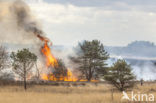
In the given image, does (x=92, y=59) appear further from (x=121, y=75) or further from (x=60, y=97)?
(x=60, y=97)

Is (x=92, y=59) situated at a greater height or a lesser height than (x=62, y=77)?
greater

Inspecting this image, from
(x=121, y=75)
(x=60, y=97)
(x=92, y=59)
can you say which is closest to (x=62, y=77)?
(x=92, y=59)

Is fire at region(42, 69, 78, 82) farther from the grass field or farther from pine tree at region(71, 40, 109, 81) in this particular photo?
the grass field

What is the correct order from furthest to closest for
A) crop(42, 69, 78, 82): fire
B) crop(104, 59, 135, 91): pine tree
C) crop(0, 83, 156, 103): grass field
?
crop(42, 69, 78, 82): fire → crop(104, 59, 135, 91): pine tree → crop(0, 83, 156, 103): grass field

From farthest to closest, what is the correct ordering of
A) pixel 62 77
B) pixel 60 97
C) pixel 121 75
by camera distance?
pixel 62 77 < pixel 121 75 < pixel 60 97

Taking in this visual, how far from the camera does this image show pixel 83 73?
7500cm

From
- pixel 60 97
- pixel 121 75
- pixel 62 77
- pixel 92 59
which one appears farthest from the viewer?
pixel 92 59

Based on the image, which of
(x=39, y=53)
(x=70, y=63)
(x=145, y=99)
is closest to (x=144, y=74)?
(x=70, y=63)

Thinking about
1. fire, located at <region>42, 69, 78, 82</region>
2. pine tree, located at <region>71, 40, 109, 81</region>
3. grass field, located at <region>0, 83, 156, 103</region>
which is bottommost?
grass field, located at <region>0, 83, 156, 103</region>

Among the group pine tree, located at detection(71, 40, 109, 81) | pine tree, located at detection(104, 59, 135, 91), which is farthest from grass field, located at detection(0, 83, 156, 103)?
pine tree, located at detection(71, 40, 109, 81)

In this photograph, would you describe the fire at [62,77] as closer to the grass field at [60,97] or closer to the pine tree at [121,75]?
the grass field at [60,97]

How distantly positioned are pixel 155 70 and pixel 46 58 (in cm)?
8310

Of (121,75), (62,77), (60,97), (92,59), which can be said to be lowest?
(60,97)

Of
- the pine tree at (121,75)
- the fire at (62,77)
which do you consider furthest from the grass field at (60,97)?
the fire at (62,77)
